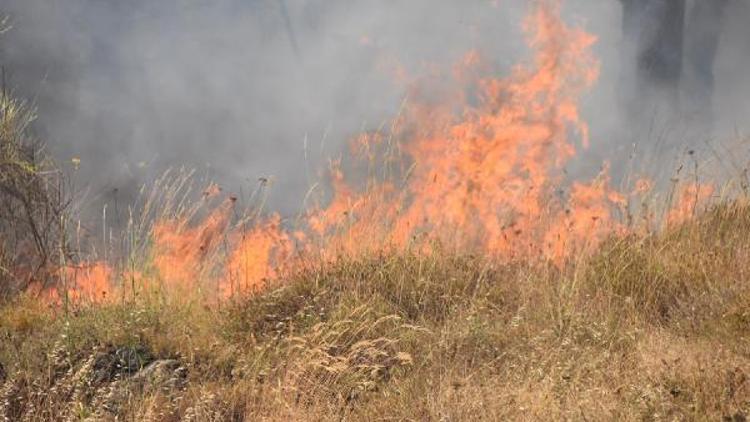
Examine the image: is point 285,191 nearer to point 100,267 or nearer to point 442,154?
point 442,154

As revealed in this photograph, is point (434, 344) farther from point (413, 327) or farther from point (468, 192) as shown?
point (468, 192)

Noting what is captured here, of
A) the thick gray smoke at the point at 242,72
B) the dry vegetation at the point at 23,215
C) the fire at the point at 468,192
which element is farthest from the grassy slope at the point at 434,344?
the thick gray smoke at the point at 242,72

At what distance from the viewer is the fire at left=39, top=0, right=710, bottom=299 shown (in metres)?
5.73

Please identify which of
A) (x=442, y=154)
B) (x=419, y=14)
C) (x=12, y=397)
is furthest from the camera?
(x=419, y=14)

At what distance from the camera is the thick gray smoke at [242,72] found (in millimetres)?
9547

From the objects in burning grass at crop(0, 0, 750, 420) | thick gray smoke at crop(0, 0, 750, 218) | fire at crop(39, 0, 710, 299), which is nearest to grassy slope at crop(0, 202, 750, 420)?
burning grass at crop(0, 0, 750, 420)

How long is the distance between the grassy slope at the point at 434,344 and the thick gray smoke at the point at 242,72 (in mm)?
4825

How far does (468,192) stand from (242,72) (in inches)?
151

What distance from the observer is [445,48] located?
10469 mm

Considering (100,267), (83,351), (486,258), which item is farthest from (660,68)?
(83,351)

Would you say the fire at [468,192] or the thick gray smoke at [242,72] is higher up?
the thick gray smoke at [242,72]

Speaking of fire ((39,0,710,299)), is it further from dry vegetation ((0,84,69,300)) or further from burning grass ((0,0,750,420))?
dry vegetation ((0,84,69,300))

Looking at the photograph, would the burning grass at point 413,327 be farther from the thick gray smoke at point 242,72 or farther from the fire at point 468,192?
the thick gray smoke at point 242,72

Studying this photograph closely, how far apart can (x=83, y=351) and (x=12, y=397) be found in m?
0.41
